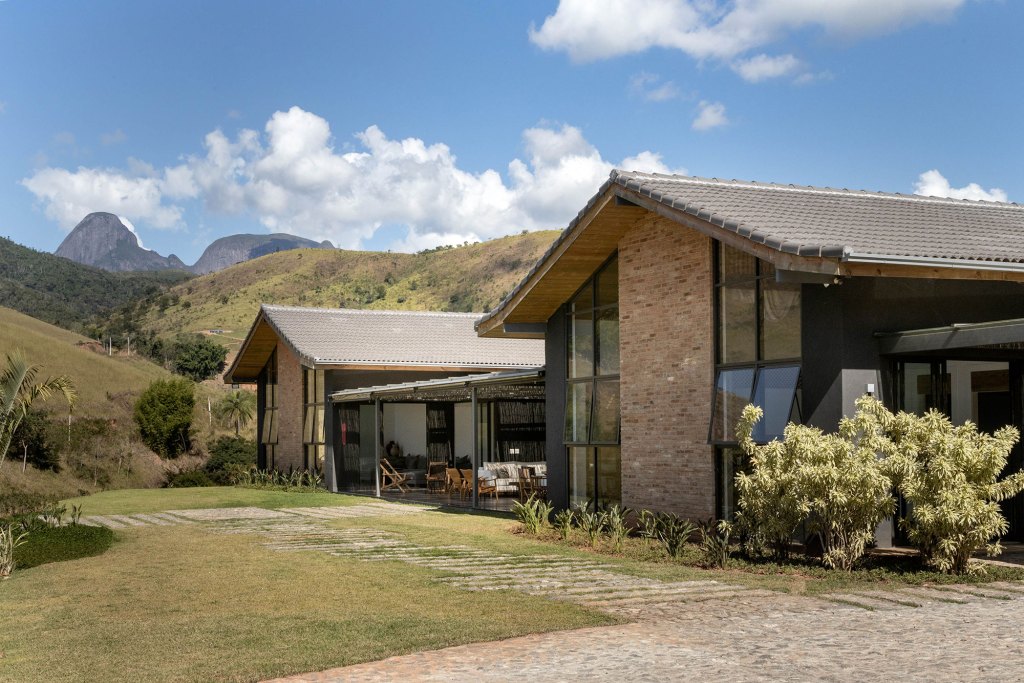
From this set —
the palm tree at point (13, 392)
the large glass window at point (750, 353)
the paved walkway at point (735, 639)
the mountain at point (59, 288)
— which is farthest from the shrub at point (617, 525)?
the mountain at point (59, 288)

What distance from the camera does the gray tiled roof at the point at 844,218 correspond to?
38.9 ft

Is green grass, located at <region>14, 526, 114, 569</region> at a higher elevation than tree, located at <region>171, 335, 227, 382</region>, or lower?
lower

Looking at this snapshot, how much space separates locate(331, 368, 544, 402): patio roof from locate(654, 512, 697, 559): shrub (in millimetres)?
4835

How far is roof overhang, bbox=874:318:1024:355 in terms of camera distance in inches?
439

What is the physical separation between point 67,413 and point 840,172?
83.6 feet

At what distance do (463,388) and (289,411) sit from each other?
458 inches

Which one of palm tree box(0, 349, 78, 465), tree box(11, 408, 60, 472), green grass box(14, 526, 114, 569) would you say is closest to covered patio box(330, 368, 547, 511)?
green grass box(14, 526, 114, 569)

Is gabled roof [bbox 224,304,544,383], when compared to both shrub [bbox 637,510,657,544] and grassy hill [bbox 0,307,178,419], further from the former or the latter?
shrub [bbox 637,510,657,544]

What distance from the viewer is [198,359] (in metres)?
67.8

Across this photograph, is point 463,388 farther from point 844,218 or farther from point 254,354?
point 254,354

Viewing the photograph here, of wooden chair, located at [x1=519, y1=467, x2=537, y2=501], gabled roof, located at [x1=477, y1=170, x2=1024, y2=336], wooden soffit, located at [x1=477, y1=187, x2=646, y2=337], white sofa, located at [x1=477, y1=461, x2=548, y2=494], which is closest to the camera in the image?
gabled roof, located at [x1=477, y1=170, x2=1024, y2=336]

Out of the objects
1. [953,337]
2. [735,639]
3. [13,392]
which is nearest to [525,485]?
[13,392]

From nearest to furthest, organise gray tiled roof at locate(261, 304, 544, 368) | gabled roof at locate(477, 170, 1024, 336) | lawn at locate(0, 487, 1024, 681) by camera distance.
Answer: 1. lawn at locate(0, 487, 1024, 681)
2. gabled roof at locate(477, 170, 1024, 336)
3. gray tiled roof at locate(261, 304, 544, 368)

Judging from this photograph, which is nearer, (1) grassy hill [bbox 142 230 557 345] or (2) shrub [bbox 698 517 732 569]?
(2) shrub [bbox 698 517 732 569]
